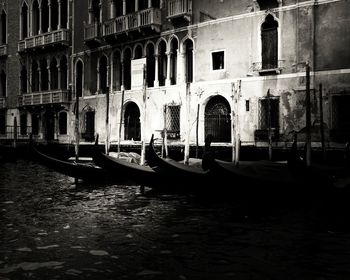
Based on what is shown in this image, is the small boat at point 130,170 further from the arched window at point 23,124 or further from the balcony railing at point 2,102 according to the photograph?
the balcony railing at point 2,102

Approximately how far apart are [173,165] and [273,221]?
2.46 metres

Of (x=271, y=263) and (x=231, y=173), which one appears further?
(x=231, y=173)

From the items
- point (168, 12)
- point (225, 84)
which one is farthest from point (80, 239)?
point (168, 12)

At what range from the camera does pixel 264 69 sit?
40.0 ft

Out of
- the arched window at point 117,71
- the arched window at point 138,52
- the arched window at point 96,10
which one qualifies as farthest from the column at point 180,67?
the arched window at point 96,10

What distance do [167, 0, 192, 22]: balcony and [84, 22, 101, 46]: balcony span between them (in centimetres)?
347

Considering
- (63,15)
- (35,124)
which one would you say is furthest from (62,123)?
(63,15)

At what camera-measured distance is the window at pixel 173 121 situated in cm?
1424

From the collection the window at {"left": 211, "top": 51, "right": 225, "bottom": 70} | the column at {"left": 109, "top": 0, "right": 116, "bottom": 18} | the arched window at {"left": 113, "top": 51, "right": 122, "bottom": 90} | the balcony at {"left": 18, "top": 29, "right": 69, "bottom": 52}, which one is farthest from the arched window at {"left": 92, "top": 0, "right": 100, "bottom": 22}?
the window at {"left": 211, "top": 51, "right": 225, "bottom": 70}

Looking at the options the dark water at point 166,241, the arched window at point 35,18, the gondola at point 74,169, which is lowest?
the dark water at point 166,241

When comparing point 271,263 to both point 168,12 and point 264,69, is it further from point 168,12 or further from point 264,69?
point 168,12

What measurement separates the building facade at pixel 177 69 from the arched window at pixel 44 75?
4 centimetres

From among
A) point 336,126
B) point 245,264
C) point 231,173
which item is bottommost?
point 245,264

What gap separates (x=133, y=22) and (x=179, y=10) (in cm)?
196
